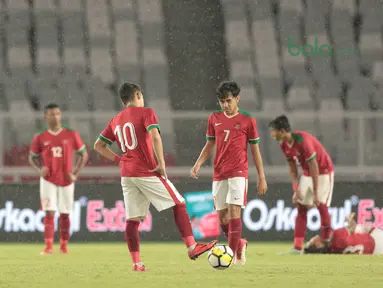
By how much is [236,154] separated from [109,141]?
1.30m

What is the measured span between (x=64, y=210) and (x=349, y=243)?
3.73 m

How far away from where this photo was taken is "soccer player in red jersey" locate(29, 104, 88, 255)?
12.6 m

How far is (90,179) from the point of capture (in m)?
16.1

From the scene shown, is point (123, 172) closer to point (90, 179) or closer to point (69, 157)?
point (69, 157)

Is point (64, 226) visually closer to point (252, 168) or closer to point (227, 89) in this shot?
point (252, 168)

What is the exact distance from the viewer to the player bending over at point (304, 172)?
11.8 m

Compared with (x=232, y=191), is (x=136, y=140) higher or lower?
higher

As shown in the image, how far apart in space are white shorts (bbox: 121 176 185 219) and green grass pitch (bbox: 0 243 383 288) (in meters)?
0.59

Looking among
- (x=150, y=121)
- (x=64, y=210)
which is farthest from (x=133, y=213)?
(x=64, y=210)

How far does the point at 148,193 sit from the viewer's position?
8.62 m

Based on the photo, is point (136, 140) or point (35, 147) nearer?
point (136, 140)

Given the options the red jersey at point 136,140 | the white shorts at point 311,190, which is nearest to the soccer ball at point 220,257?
the red jersey at point 136,140

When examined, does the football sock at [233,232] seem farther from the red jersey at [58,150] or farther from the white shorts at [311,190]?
the red jersey at [58,150]

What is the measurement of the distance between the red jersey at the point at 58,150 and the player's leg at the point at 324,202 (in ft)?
10.5
